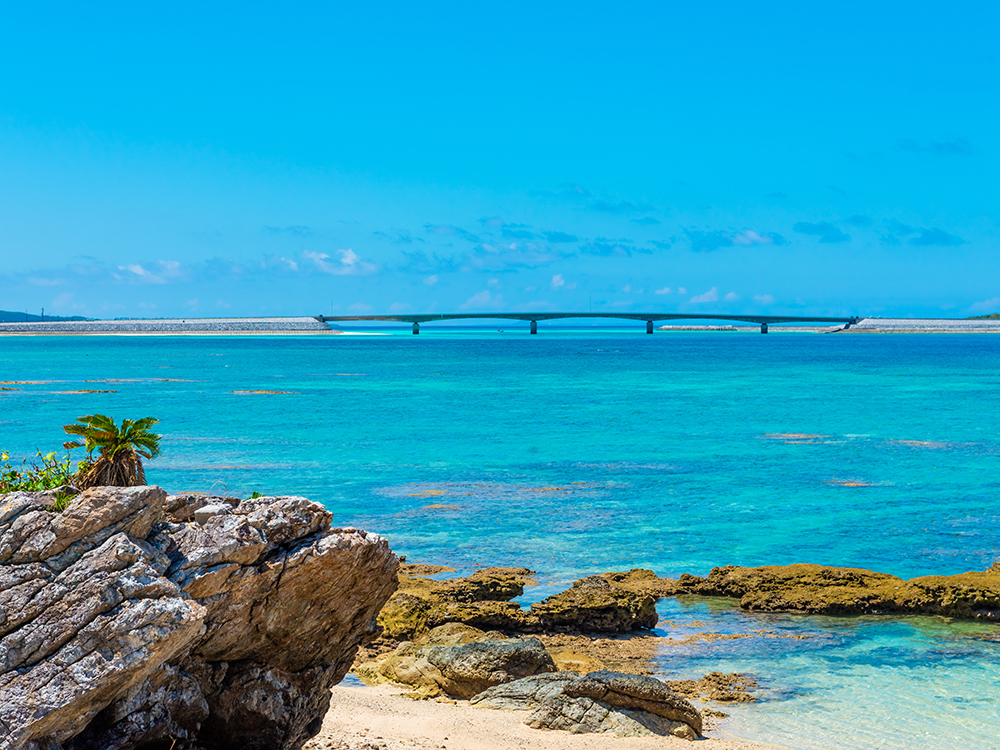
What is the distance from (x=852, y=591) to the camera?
69.8ft

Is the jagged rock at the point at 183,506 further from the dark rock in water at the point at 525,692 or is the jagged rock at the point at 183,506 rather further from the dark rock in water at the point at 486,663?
the dark rock in water at the point at 486,663

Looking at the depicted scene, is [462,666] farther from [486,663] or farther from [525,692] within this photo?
[525,692]

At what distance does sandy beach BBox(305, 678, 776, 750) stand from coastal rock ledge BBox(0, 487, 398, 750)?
1745 mm

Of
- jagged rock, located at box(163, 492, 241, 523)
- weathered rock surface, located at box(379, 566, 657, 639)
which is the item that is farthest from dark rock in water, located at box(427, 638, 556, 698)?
jagged rock, located at box(163, 492, 241, 523)

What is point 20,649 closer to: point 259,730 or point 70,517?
point 70,517

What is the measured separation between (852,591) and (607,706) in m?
9.37

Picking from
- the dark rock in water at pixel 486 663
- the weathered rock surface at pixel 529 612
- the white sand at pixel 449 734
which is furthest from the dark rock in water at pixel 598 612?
the white sand at pixel 449 734

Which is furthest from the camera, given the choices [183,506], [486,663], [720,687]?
[720,687]

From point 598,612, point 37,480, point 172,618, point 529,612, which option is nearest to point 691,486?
point 598,612

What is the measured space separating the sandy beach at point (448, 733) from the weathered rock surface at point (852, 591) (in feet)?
22.9

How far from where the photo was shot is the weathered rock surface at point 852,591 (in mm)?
20375

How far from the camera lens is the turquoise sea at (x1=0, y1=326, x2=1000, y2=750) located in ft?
56.5

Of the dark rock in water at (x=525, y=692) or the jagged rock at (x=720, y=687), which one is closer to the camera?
the dark rock in water at (x=525, y=692)

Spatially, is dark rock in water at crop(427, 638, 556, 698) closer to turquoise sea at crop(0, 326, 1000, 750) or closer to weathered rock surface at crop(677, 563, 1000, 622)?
turquoise sea at crop(0, 326, 1000, 750)
